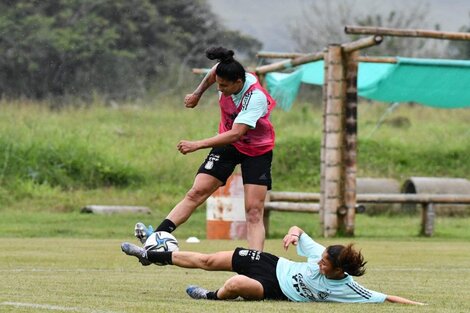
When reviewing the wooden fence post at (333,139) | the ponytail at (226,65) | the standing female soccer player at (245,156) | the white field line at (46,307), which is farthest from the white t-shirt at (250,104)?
the wooden fence post at (333,139)

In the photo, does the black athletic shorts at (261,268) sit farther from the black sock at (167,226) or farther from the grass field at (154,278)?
the black sock at (167,226)

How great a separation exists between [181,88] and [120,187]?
25.7ft

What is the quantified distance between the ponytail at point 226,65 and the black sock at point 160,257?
162cm

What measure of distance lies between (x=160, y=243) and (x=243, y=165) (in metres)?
1.29

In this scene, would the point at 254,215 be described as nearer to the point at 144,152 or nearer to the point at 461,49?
the point at 144,152

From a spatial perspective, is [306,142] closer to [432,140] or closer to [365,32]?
[432,140]

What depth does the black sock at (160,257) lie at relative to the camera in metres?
9.24

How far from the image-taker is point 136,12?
37438mm

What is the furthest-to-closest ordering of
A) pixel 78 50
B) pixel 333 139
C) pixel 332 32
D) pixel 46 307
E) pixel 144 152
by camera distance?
pixel 332 32 → pixel 78 50 → pixel 144 152 → pixel 333 139 → pixel 46 307

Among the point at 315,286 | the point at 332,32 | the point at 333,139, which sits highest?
the point at 332,32

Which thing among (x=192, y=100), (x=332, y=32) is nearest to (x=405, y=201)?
(x=192, y=100)

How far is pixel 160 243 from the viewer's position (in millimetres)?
9656

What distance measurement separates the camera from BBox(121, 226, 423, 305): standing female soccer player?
8516 millimetres

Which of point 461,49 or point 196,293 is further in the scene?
point 461,49
